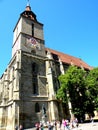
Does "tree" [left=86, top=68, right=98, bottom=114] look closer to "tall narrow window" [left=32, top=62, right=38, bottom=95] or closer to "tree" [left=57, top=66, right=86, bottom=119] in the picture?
"tree" [left=57, top=66, right=86, bottom=119]

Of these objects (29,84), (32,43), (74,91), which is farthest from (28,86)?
(32,43)

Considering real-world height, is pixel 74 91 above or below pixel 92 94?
above

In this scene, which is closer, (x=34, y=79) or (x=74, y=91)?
(x=74, y=91)

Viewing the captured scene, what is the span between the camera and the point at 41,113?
25.3 metres

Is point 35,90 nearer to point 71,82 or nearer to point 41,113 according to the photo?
point 41,113

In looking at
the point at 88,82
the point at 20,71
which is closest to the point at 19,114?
the point at 20,71

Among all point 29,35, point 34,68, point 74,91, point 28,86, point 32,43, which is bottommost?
point 74,91

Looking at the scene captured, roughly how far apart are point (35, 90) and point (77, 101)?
7781 mm

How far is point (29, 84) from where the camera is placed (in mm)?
26625

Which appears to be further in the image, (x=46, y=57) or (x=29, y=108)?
(x=46, y=57)

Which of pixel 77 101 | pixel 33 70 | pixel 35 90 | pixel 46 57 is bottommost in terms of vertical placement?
pixel 77 101

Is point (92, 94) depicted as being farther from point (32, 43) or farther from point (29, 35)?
point (29, 35)

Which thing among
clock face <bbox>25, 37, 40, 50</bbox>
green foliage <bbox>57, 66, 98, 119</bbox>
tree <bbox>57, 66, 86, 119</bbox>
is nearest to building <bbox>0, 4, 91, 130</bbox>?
clock face <bbox>25, 37, 40, 50</bbox>

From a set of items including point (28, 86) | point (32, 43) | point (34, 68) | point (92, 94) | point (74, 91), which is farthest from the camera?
point (32, 43)
